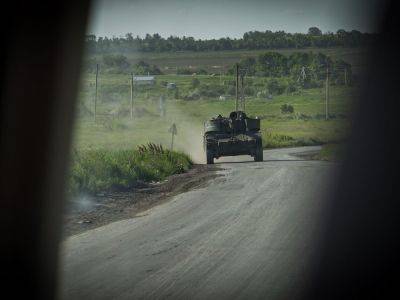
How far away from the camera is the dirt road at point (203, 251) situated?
294 inches

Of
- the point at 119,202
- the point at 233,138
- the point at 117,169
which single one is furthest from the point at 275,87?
the point at 119,202

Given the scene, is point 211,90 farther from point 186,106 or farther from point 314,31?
point 314,31

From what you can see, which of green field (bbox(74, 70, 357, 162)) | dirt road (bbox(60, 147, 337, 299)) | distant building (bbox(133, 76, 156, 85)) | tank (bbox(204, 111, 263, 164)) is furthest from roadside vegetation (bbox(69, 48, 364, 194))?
dirt road (bbox(60, 147, 337, 299))

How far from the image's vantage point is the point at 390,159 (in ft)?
79.8

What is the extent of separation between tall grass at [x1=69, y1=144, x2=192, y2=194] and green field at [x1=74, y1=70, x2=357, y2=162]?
8.46 meters

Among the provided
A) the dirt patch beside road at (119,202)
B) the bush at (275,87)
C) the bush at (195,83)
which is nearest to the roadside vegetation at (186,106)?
the bush at (275,87)

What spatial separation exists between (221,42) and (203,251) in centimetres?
12881

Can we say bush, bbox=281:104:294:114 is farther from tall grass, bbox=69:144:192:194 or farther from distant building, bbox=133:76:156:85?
tall grass, bbox=69:144:192:194

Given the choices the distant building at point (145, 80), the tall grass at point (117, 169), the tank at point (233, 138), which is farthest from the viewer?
the distant building at point (145, 80)

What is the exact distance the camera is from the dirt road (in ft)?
24.5

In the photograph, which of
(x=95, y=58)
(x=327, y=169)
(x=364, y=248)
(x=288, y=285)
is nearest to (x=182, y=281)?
(x=288, y=285)

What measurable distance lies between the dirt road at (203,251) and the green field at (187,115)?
19.1 m

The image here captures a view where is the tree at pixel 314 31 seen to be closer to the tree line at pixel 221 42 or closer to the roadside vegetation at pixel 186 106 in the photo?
the tree line at pixel 221 42

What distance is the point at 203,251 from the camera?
9.36m
